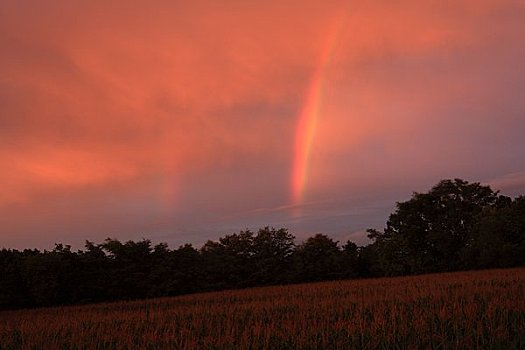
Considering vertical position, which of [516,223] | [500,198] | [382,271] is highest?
[500,198]

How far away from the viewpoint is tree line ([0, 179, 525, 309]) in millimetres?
40250

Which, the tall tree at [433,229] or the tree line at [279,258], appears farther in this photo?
the tall tree at [433,229]

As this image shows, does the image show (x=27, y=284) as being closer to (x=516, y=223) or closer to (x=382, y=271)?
(x=382, y=271)

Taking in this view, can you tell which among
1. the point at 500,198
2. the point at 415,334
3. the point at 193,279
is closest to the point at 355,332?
the point at 415,334

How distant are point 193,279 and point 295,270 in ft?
46.6

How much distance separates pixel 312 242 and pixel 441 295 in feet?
148

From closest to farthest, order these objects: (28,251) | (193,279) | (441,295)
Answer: (441,295), (28,251), (193,279)

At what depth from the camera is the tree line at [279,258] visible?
4025 cm

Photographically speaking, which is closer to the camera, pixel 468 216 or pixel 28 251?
pixel 28 251

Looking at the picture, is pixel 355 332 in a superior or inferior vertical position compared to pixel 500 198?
inferior

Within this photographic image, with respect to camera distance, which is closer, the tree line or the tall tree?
the tree line

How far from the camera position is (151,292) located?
157 feet

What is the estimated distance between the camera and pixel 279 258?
62.5m

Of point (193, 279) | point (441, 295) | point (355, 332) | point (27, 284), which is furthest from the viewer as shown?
point (193, 279)
